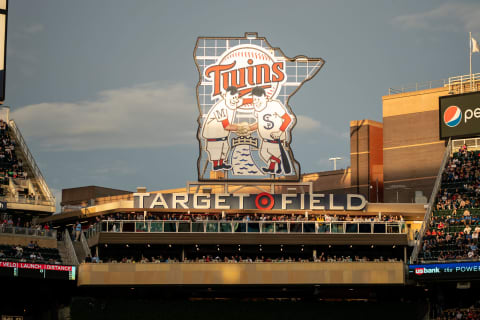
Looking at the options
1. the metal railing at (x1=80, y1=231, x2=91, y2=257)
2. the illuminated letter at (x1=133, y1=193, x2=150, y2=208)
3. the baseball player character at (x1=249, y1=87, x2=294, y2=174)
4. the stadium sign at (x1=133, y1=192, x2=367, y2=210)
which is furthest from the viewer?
the baseball player character at (x1=249, y1=87, x2=294, y2=174)

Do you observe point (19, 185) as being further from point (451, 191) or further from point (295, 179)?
point (451, 191)

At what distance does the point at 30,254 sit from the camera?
58.9 m

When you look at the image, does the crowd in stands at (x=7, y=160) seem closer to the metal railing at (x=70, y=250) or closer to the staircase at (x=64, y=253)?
the metal railing at (x=70, y=250)

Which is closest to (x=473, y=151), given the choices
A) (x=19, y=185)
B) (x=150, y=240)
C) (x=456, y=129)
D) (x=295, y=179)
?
(x=456, y=129)

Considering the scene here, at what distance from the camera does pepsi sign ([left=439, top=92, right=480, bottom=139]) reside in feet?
233

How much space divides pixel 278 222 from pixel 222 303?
6945mm

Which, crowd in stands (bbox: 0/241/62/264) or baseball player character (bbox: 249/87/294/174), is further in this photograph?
baseball player character (bbox: 249/87/294/174)

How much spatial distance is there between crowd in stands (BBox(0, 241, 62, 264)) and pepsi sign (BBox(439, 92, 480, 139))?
32.4 meters

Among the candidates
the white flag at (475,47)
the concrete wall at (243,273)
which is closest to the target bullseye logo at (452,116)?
the white flag at (475,47)

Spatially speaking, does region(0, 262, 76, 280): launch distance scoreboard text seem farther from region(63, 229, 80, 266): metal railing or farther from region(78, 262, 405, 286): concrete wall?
region(63, 229, 80, 266): metal railing

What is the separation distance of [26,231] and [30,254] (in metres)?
3.23

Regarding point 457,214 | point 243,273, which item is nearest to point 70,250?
point 243,273

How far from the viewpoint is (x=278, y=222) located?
62.6m

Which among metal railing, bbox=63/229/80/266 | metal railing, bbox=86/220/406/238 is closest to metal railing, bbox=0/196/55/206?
metal railing, bbox=63/229/80/266
